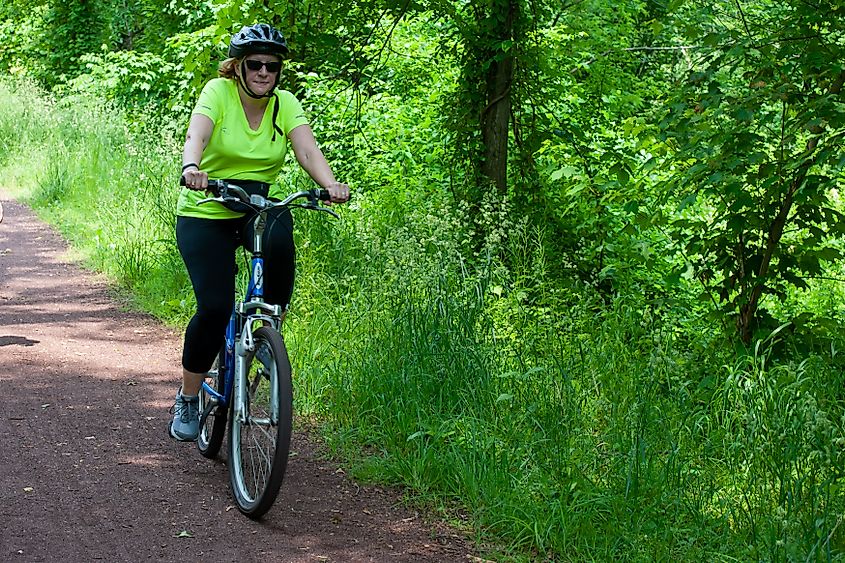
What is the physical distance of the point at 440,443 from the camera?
17.2 feet

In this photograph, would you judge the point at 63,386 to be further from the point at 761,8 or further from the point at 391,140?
the point at 761,8

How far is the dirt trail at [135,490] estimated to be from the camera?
437 cm

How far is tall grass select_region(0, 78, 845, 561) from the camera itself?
4266mm

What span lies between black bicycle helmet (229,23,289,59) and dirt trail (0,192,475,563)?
2.11 meters

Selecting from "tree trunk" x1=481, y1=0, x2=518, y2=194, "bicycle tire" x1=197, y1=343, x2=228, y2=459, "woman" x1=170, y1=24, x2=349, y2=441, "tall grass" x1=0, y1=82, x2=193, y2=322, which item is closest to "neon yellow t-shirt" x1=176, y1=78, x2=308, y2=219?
"woman" x1=170, y1=24, x2=349, y2=441

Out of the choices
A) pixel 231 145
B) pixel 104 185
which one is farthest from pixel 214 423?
pixel 104 185

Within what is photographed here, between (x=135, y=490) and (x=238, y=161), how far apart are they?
1.66m

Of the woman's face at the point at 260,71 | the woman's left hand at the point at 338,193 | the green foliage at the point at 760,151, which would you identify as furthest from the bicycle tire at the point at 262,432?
the green foliage at the point at 760,151

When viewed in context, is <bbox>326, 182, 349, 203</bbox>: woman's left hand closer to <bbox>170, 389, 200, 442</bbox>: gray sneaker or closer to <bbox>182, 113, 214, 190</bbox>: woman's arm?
<bbox>182, 113, 214, 190</bbox>: woman's arm

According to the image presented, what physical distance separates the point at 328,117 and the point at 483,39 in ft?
10.9

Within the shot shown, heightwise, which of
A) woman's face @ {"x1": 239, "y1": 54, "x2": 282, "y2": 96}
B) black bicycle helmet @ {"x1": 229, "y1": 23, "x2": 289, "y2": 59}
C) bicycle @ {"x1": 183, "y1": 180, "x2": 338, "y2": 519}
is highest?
black bicycle helmet @ {"x1": 229, "y1": 23, "x2": 289, "y2": 59}

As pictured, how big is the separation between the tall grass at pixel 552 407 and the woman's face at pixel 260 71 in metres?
1.63

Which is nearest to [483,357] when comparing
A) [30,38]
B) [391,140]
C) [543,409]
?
[543,409]

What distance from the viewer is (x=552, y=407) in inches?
201
